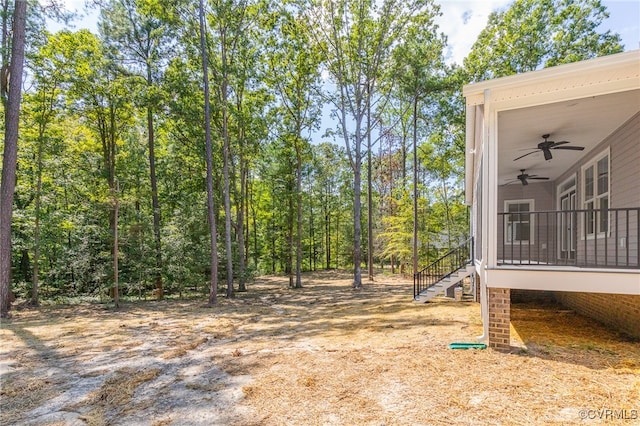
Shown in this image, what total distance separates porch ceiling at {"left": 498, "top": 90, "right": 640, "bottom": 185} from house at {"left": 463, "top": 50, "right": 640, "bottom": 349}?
0.6 inches

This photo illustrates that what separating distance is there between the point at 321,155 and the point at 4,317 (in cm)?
2317

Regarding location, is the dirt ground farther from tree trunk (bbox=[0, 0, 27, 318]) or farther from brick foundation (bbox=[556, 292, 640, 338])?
tree trunk (bbox=[0, 0, 27, 318])

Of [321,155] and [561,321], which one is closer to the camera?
[561,321]

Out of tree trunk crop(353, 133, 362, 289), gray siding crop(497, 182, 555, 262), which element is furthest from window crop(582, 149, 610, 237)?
tree trunk crop(353, 133, 362, 289)

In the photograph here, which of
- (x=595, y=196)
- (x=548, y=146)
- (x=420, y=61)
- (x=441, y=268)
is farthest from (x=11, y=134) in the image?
(x=441, y=268)

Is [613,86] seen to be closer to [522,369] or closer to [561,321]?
[522,369]

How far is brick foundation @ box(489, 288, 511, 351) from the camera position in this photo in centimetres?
484

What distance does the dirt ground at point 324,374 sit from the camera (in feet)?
11.0

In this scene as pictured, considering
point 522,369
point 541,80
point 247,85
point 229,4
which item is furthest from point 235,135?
point 522,369

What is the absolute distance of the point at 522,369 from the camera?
13.7 ft

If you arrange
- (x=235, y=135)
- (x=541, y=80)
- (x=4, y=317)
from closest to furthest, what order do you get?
(x=541, y=80) → (x=4, y=317) → (x=235, y=135)

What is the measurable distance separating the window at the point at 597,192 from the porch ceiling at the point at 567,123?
13.8 inches

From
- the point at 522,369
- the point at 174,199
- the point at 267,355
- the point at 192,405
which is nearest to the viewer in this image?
the point at 192,405

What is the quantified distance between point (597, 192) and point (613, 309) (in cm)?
228
